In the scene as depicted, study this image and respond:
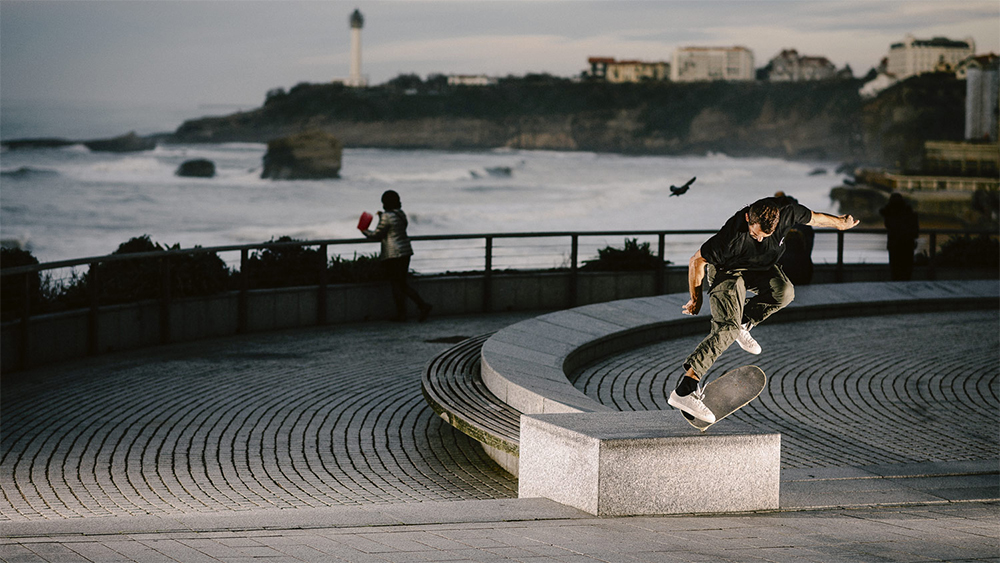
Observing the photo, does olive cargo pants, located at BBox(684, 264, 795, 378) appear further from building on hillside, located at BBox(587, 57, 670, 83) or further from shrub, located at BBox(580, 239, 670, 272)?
building on hillside, located at BBox(587, 57, 670, 83)

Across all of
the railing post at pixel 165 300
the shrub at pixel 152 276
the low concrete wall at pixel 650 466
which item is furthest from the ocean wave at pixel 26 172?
the low concrete wall at pixel 650 466

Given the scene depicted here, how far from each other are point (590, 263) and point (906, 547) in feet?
36.9

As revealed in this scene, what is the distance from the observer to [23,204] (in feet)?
348

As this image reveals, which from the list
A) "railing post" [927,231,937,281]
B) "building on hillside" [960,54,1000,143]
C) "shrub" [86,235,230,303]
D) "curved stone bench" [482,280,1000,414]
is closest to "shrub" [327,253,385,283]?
"shrub" [86,235,230,303]

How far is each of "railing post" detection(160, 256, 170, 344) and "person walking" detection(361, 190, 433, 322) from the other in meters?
2.47

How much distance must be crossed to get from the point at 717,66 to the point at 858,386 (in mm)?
167300

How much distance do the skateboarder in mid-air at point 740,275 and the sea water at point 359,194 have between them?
78430 millimetres

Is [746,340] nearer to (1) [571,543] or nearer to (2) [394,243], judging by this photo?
(1) [571,543]

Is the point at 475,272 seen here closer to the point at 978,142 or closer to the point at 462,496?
the point at 462,496

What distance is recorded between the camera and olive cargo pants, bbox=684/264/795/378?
5574mm

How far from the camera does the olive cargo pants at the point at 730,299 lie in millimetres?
5574

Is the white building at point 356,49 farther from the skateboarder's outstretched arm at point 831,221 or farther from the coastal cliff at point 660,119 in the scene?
the skateboarder's outstretched arm at point 831,221

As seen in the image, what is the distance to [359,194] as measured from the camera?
121 m

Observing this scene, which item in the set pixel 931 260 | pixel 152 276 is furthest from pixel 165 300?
pixel 931 260
